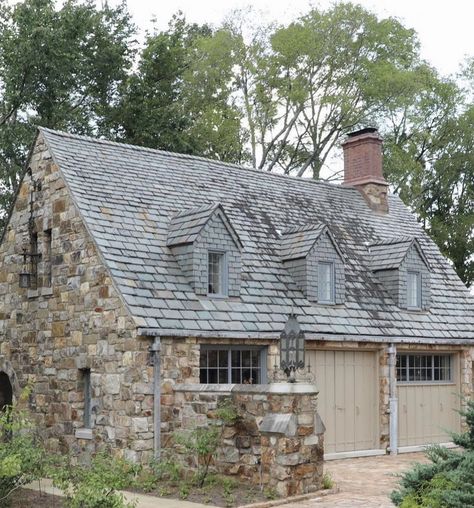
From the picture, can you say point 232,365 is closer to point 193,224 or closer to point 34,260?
point 193,224

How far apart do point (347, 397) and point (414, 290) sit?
12.2ft

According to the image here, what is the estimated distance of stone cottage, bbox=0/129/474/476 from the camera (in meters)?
14.9

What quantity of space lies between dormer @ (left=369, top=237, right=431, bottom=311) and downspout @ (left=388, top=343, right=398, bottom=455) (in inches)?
61.7

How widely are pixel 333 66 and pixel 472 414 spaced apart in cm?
2603

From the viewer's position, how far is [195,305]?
A: 15844 mm

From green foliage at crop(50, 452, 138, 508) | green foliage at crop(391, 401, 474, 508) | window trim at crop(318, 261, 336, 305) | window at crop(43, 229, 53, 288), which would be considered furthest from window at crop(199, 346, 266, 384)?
green foliage at crop(391, 401, 474, 508)

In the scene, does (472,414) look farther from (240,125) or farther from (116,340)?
(240,125)

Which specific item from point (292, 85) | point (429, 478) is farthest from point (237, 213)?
point (292, 85)

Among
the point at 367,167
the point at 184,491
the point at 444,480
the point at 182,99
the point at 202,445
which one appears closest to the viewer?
the point at 444,480

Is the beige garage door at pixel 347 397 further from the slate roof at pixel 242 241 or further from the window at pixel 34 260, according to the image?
the window at pixel 34 260

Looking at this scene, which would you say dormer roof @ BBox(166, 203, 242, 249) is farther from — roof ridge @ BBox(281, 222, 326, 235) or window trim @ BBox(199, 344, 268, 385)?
roof ridge @ BBox(281, 222, 326, 235)

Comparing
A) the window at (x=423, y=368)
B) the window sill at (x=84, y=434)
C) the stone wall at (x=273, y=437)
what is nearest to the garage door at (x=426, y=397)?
the window at (x=423, y=368)

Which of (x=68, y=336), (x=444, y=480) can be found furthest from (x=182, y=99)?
(x=444, y=480)

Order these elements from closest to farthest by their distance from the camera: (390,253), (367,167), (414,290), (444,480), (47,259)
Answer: (444,480), (47,259), (414,290), (390,253), (367,167)
